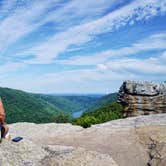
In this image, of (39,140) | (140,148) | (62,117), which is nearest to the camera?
(140,148)

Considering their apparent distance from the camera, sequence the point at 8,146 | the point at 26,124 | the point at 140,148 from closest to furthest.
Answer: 1. the point at 8,146
2. the point at 140,148
3. the point at 26,124

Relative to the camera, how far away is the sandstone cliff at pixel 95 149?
11.8 meters

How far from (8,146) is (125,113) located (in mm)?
22505

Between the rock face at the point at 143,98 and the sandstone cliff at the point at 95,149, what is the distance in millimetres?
12934

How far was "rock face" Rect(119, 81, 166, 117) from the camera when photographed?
110 feet

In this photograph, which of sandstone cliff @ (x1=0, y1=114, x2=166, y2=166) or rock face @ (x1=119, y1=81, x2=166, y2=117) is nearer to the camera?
sandstone cliff @ (x1=0, y1=114, x2=166, y2=166)

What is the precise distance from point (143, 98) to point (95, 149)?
19472 millimetres

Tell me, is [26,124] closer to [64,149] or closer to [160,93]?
[64,149]

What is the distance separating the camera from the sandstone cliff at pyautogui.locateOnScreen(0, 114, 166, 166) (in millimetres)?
11844

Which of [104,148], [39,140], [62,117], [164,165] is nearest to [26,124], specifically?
[39,140]

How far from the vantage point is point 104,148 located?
1515 cm

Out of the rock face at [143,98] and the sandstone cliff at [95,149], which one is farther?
the rock face at [143,98]

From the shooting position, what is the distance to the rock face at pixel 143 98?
3362 cm

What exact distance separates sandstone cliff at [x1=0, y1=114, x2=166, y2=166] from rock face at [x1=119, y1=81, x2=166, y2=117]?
1293 cm
